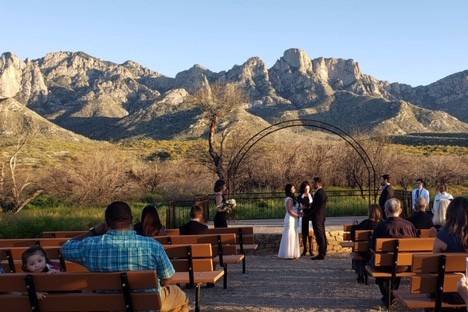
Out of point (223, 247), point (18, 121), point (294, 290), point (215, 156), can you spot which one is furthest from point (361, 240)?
point (18, 121)

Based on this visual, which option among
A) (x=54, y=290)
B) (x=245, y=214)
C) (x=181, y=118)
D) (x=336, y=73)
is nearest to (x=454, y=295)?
(x=54, y=290)

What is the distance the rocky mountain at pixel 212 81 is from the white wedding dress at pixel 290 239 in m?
60.0

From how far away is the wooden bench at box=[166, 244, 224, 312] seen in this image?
753 centimetres

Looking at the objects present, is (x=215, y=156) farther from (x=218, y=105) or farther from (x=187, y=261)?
(x=187, y=261)

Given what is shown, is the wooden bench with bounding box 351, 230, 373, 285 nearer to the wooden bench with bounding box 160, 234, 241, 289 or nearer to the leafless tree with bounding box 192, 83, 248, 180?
the wooden bench with bounding box 160, 234, 241, 289

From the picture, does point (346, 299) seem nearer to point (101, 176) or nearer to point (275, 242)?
point (275, 242)

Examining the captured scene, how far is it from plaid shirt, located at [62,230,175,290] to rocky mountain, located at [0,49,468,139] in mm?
67455

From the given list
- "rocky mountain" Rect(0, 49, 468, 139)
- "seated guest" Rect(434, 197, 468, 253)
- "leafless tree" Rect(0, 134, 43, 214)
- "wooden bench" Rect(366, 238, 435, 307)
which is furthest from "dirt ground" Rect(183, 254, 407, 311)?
"rocky mountain" Rect(0, 49, 468, 139)

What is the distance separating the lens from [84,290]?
5.23 meters

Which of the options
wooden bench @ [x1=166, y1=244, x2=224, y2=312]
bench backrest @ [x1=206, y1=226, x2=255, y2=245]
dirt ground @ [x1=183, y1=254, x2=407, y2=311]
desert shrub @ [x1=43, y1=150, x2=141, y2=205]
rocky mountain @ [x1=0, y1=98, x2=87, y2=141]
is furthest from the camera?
rocky mountain @ [x1=0, y1=98, x2=87, y2=141]

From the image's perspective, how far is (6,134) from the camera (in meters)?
49.8

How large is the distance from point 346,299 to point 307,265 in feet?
11.0

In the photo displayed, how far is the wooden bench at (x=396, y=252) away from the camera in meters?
7.62

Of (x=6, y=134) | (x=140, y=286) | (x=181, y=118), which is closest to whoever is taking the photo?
(x=140, y=286)
